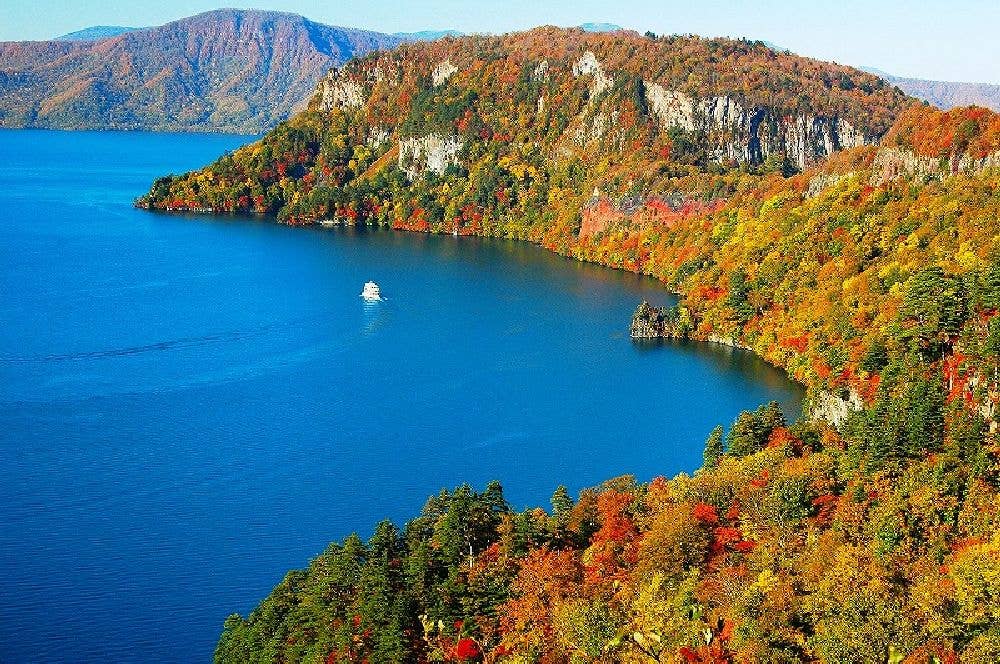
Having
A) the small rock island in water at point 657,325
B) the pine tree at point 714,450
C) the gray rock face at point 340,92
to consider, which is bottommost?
the small rock island in water at point 657,325

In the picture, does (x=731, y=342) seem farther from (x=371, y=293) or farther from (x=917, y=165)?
(x=371, y=293)

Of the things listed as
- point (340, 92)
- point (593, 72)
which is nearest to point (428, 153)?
point (593, 72)

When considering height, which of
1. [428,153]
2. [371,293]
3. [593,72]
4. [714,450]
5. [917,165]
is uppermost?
[593,72]

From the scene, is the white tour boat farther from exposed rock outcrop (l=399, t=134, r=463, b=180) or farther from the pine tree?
exposed rock outcrop (l=399, t=134, r=463, b=180)

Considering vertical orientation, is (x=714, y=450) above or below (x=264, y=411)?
above

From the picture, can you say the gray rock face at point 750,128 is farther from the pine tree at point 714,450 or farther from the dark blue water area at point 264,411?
the pine tree at point 714,450

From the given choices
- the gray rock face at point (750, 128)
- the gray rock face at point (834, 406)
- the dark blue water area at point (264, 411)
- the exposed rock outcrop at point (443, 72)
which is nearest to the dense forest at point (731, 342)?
the gray rock face at point (834, 406)

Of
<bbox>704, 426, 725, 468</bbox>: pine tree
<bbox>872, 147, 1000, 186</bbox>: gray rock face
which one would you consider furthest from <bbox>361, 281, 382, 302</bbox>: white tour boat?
<bbox>704, 426, 725, 468</bbox>: pine tree

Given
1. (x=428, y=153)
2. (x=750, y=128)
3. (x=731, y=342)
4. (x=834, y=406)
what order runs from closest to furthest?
(x=834, y=406) → (x=731, y=342) → (x=750, y=128) → (x=428, y=153)
